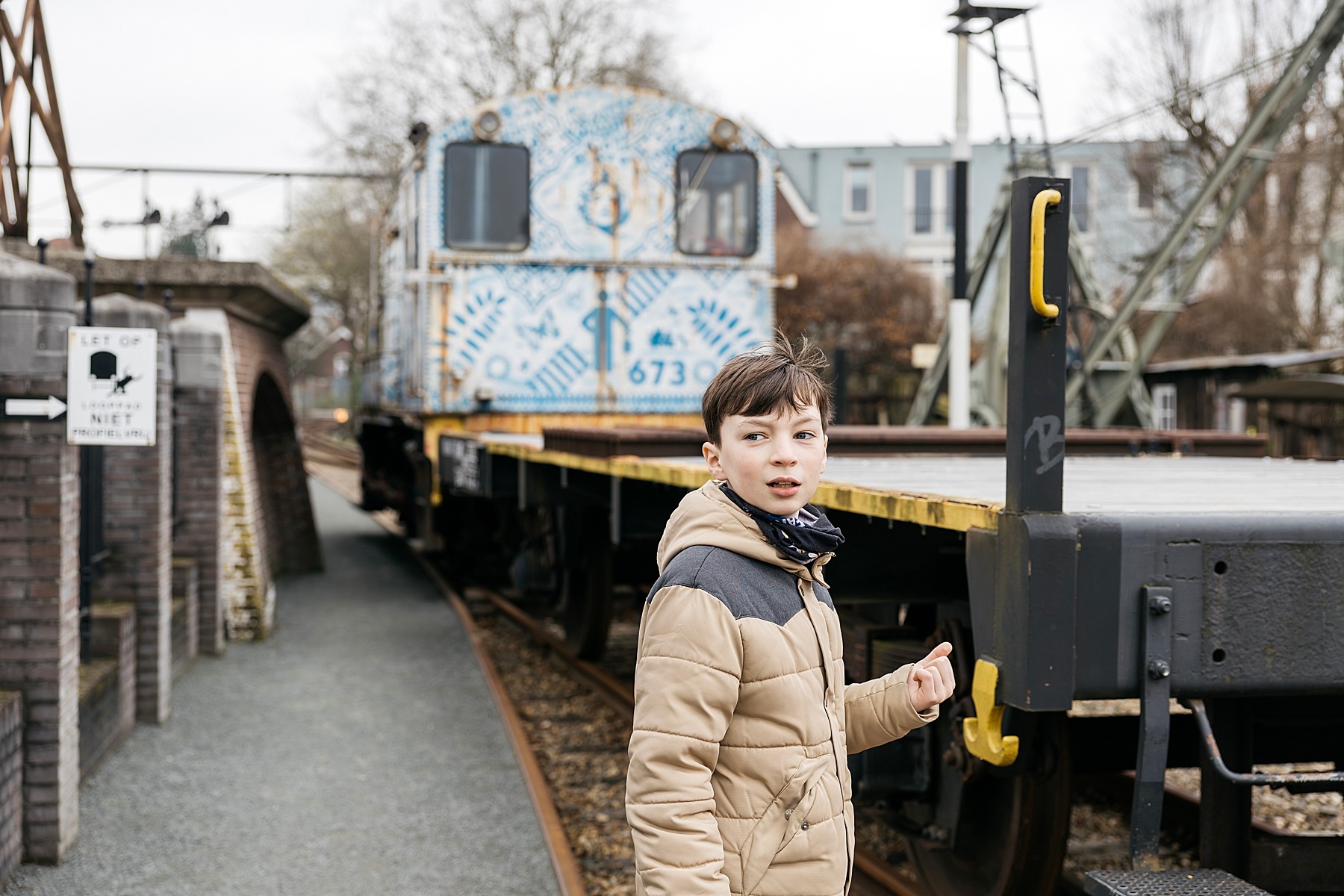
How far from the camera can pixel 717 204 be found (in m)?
10.8

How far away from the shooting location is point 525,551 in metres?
9.63

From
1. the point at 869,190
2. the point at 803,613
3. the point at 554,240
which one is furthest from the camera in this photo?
the point at 869,190

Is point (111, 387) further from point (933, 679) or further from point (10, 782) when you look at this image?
point (933, 679)

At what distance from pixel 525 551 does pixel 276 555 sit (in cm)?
429

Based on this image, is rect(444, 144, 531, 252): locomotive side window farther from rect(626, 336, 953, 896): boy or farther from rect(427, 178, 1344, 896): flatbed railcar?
rect(626, 336, 953, 896): boy

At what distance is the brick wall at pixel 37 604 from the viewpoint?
4.91 meters

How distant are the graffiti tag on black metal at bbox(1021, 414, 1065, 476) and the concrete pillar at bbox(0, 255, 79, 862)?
3.76 meters

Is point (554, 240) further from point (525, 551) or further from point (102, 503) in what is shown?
point (102, 503)

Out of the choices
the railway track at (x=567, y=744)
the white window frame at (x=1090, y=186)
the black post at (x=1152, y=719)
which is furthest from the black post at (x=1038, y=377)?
the white window frame at (x=1090, y=186)

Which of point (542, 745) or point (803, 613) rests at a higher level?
point (803, 613)

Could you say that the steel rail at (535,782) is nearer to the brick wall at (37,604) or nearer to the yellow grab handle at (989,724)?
the brick wall at (37,604)

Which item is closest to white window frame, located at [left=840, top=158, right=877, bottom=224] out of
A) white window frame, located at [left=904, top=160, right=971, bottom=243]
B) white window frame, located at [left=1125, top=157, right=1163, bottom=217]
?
white window frame, located at [left=904, top=160, right=971, bottom=243]

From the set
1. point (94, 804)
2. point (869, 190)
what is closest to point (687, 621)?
point (94, 804)

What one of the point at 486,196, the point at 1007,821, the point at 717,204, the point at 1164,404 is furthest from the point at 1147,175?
the point at 1007,821
